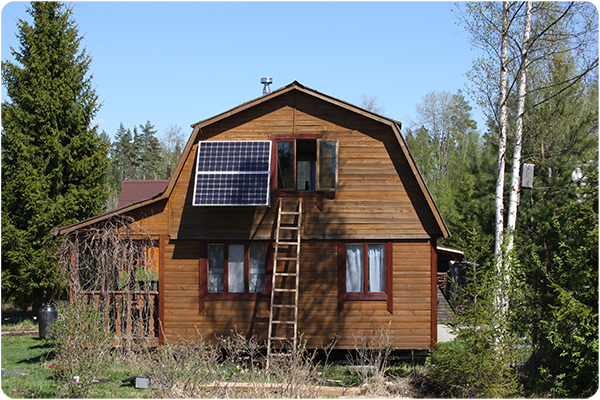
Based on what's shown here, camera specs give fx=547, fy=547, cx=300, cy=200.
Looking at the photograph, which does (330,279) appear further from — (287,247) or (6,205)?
(6,205)

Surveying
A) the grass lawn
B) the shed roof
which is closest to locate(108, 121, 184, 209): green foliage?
the shed roof

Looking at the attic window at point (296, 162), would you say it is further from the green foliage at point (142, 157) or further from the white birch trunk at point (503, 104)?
the green foliage at point (142, 157)

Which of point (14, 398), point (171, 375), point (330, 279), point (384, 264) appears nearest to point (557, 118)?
point (384, 264)

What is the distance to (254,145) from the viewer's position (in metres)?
12.7

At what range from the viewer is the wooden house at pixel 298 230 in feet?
40.9

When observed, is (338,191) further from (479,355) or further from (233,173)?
(479,355)

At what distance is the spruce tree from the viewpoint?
18.2 m

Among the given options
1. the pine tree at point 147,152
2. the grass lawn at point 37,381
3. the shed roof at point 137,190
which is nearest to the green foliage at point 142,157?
the pine tree at point 147,152

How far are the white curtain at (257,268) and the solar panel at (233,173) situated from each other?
129cm

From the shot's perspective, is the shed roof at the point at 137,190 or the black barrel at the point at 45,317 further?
the shed roof at the point at 137,190

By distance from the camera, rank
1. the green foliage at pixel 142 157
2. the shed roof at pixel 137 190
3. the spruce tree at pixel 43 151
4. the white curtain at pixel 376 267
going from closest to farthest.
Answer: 1. the white curtain at pixel 376 267
2. the spruce tree at pixel 43 151
3. the shed roof at pixel 137 190
4. the green foliage at pixel 142 157

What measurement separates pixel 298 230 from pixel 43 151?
11.1m

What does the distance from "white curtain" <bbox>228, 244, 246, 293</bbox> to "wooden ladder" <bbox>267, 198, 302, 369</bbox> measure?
2.76 feet

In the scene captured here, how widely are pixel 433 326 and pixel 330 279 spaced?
2.56 m
